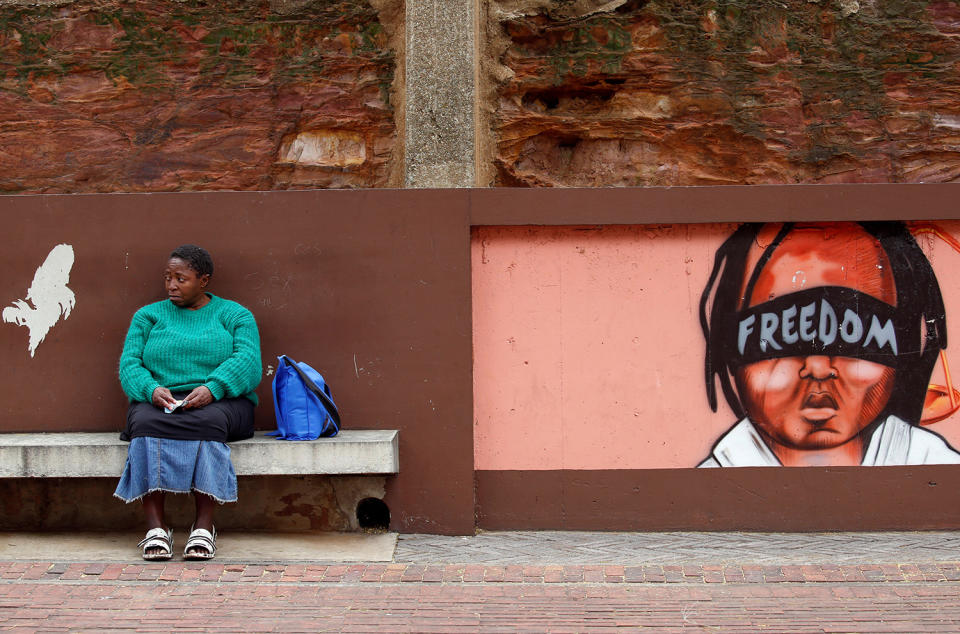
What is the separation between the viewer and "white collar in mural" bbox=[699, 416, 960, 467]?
5586mm

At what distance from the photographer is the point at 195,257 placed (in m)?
5.29

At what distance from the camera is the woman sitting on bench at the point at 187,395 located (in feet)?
16.0

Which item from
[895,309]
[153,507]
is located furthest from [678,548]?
[153,507]

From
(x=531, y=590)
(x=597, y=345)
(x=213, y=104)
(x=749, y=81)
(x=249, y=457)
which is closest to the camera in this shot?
(x=531, y=590)

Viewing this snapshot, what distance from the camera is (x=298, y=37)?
22.8ft

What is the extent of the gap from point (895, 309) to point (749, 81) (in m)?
2.04

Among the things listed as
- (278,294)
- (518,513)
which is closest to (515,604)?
(518,513)

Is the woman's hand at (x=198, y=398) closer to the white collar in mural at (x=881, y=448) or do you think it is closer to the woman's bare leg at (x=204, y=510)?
the woman's bare leg at (x=204, y=510)

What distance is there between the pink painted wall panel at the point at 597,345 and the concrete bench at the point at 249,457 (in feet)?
2.58

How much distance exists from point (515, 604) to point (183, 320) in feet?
7.88

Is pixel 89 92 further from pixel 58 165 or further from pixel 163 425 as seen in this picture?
pixel 163 425

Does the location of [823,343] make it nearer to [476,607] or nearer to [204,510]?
[476,607]

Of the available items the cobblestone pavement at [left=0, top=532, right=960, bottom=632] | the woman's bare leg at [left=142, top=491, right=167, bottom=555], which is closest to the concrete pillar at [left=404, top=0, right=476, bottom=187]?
the cobblestone pavement at [left=0, top=532, right=960, bottom=632]

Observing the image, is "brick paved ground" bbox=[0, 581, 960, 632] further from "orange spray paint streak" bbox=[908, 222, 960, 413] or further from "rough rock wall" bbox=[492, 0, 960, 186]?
"rough rock wall" bbox=[492, 0, 960, 186]
